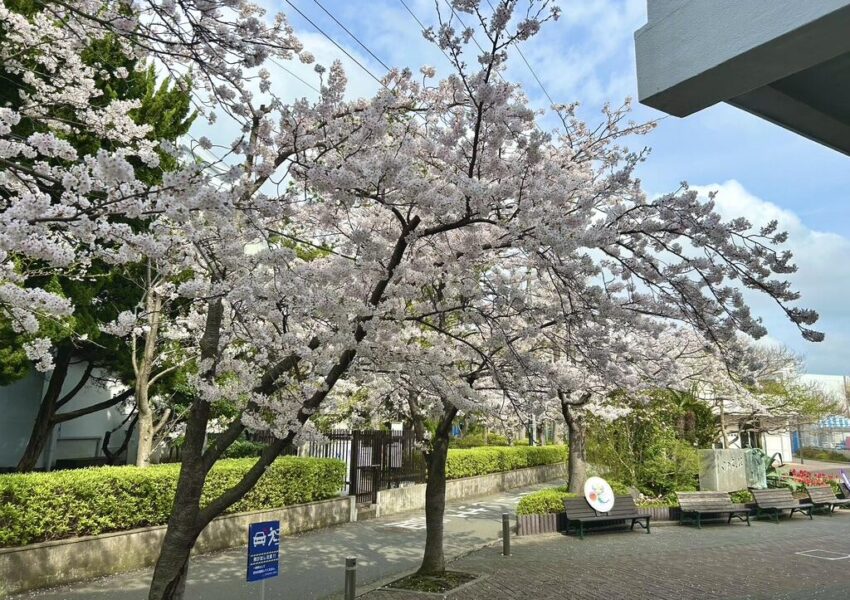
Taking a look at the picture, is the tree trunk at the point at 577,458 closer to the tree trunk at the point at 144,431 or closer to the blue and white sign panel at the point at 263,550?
the tree trunk at the point at 144,431

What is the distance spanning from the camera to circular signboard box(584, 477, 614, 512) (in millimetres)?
11359

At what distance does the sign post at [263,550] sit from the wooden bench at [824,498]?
14.7 m

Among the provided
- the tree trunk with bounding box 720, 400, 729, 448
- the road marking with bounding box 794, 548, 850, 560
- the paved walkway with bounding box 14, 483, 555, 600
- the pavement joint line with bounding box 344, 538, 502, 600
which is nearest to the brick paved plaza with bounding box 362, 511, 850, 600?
the road marking with bounding box 794, 548, 850, 560

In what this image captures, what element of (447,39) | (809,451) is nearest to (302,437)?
(447,39)

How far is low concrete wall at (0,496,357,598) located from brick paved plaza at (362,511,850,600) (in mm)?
3599

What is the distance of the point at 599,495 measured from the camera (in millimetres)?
11469

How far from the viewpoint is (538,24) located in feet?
12.2

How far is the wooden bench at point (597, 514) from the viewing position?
1112 cm

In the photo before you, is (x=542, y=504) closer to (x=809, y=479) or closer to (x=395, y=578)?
(x=395, y=578)

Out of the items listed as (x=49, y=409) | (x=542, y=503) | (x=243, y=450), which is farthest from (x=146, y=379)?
(x=542, y=503)

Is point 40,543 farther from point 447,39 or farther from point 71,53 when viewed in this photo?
point 447,39

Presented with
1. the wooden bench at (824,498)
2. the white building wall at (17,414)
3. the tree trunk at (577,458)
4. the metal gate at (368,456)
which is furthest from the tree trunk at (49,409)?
the wooden bench at (824,498)

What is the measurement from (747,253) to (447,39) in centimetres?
300

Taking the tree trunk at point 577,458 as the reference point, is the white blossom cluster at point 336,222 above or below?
above
